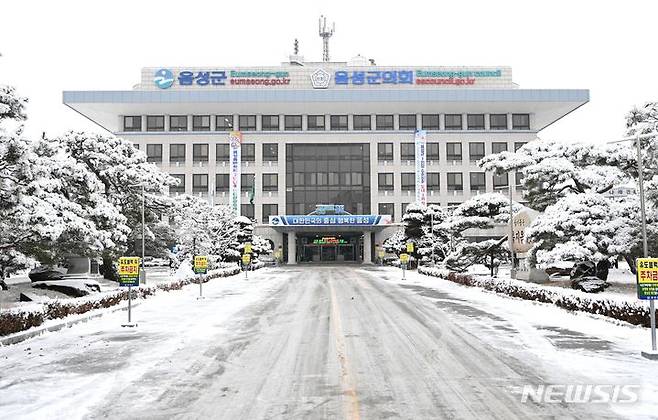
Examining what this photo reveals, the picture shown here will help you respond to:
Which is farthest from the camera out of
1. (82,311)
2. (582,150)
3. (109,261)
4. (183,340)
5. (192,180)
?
(192,180)

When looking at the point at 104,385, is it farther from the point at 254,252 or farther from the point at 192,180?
the point at 192,180

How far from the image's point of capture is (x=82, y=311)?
1680 centimetres

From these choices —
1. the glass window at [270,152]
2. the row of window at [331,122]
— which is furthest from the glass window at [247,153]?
the row of window at [331,122]

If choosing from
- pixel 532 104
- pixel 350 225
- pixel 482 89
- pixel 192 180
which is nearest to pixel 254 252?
pixel 350 225

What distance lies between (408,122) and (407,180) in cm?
839

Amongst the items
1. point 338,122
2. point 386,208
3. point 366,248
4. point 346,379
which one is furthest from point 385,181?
point 346,379

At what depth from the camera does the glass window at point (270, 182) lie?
247ft

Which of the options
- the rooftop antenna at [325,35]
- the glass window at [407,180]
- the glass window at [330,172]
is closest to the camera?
the glass window at [407,180]

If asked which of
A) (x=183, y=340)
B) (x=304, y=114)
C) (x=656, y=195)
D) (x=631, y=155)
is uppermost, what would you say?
(x=304, y=114)

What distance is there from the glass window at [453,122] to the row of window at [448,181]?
6.76 metres

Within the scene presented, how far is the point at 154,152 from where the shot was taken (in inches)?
2945

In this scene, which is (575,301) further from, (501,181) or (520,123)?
(520,123)

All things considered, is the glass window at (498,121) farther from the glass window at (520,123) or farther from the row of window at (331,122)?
the glass window at (520,123)

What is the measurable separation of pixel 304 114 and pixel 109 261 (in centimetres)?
4916
